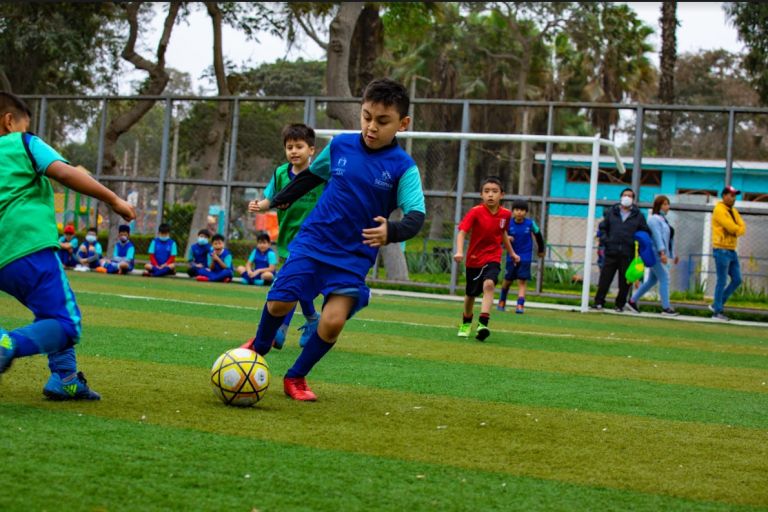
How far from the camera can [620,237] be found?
1420 cm

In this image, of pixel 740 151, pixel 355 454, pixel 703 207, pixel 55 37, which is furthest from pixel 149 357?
pixel 740 151

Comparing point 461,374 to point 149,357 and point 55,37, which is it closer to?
point 149,357

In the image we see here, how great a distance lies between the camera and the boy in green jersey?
269 inches

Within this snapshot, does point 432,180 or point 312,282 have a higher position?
point 432,180

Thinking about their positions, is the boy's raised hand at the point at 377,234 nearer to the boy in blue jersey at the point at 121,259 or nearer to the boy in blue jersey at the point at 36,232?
the boy in blue jersey at the point at 36,232

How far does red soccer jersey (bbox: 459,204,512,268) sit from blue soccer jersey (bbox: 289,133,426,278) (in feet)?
15.4

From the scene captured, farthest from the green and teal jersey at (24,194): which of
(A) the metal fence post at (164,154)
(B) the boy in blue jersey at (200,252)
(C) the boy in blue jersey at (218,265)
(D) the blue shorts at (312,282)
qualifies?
(A) the metal fence post at (164,154)

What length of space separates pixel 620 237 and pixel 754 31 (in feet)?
53.5

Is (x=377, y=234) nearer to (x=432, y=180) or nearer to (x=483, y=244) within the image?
(x=483, y=244)

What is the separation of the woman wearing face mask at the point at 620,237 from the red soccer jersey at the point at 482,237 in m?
5.40

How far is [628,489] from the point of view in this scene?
319 cm

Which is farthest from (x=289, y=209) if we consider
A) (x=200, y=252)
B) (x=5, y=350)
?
(x=200, y=252)

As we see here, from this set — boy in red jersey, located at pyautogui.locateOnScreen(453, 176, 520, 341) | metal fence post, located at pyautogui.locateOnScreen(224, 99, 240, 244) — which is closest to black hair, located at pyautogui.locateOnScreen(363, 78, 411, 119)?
boy in red jersey, located at pyautogui.locateOnScreen(453, 176, 520, 341)

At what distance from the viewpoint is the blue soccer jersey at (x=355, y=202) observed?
4.60m
